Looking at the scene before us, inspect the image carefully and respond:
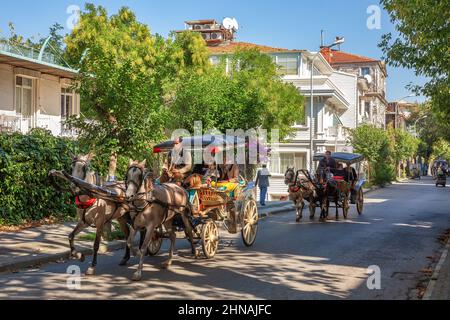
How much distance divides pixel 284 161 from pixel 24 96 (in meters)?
25.0

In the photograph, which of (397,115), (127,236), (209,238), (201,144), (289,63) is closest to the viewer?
(127,236)

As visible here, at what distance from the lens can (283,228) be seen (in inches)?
706

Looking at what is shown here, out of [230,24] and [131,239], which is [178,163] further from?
[230,24]

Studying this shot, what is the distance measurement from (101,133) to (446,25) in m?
9.36

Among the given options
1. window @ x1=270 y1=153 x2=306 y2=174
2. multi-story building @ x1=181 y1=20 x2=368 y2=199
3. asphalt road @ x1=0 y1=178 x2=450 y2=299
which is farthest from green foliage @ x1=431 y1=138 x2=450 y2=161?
asphalt road @ x1=0 y1=178 x2=450 y2=299

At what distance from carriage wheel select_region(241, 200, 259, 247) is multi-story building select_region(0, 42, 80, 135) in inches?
416

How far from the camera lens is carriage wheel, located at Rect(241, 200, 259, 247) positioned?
1341 cm

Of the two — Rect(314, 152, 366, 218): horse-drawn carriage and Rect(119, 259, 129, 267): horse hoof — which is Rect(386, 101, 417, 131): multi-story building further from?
Rect(119, 259, 129, 267): horse hoof

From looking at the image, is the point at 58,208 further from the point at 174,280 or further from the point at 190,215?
the point at 174,280

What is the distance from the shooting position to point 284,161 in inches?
1794

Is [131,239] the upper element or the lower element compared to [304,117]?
lower

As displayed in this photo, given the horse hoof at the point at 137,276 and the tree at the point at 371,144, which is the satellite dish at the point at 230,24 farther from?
the horse hoof at the point at 137,276

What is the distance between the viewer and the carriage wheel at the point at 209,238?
11.6 metres

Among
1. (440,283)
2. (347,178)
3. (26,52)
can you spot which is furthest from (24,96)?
(440,283)
